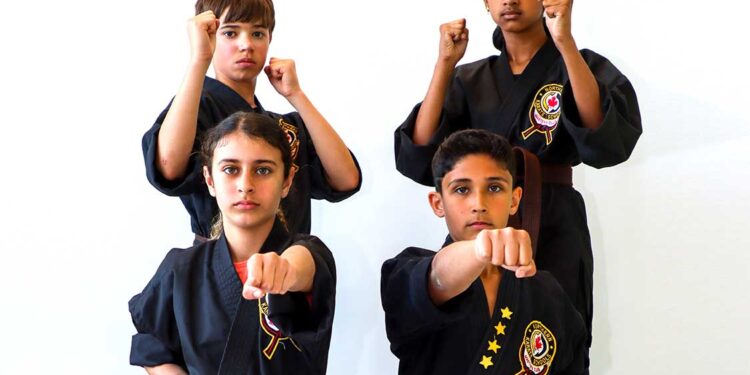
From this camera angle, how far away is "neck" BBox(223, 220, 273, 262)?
1683 millimetres

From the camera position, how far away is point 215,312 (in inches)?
63.9

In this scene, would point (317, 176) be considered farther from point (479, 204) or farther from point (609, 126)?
point (609, 126)

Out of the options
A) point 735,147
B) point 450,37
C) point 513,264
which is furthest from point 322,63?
point 513,264

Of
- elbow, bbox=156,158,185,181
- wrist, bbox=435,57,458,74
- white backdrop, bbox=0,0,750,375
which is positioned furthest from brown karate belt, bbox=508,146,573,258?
white backdrop, bbox=0,0,750,375

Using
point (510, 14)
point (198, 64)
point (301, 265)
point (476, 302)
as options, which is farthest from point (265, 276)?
point (510, 14)

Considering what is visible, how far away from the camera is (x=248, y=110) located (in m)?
1.98

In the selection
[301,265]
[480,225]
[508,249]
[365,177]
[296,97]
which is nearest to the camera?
[508,249]

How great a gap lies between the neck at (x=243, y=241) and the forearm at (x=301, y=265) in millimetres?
101

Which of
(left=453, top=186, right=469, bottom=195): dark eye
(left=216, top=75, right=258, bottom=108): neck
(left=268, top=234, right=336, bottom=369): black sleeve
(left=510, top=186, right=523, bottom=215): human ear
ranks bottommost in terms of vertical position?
(left=268, top=234, right=336, bottom=369): black sleeve

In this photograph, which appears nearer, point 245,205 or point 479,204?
point 245,205

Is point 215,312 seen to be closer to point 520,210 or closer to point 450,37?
point 520,210

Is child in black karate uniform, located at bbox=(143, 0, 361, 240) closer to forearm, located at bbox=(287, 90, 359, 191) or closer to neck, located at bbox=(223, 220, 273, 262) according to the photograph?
forearm, located at bbox=(287, 90, 359, 191)

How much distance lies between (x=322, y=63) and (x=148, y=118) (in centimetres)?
51

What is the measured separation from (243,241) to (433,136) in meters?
0.54
